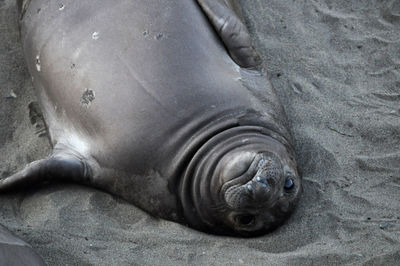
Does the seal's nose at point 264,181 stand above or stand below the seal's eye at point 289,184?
above

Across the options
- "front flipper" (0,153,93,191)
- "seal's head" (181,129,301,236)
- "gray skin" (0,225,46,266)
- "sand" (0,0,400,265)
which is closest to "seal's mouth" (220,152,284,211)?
"seal's head" (181,129,301,236)

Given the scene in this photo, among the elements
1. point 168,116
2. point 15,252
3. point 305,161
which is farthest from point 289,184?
point 15,252

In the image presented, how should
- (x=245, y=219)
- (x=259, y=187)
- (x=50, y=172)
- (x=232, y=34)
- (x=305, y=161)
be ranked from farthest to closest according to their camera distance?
(x=232, y=34) → (x=305, y=161) → (x=50, y=172) → (x=245, y=219) → (x=259, y=187)

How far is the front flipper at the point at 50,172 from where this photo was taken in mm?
3572

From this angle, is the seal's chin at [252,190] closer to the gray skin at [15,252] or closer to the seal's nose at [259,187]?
the seal's nose at [259,187]

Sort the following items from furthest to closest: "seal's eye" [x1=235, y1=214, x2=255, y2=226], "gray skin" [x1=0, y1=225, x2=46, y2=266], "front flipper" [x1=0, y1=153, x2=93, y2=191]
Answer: "front flipper" [x1=0, y1=153, x2=93, y2=191], "seal's eye" [x1=235, y1=214, x2=255, y2=226], "gray skin" [x1=0, y1=225, x2=46, y2=266]

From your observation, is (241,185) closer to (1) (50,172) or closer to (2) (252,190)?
(2) (252,190)

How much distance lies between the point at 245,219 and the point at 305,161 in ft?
2.11

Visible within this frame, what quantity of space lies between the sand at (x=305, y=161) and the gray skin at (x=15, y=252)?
190 millimetres

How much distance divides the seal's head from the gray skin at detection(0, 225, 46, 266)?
82 centimetres

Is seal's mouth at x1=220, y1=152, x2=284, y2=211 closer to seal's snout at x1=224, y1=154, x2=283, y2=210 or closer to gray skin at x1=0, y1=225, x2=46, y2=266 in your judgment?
seal's snout at x1=224, y1=154, x2=283, y2=210

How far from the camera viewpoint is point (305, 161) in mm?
3791

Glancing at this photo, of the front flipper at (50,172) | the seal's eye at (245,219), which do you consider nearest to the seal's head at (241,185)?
the seal's eye at (245,219)

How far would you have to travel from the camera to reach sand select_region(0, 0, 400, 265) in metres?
3.25
